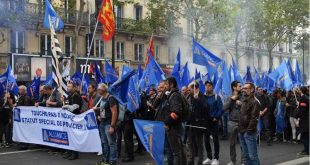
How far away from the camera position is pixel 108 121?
902 cm

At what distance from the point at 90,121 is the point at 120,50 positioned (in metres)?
25.6

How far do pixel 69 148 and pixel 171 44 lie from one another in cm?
3058

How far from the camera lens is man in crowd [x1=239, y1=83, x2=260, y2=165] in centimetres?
815

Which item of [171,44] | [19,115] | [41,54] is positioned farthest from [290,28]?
[19,115]

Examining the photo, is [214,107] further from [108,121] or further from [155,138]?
[108,121]

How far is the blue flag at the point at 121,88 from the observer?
912cm

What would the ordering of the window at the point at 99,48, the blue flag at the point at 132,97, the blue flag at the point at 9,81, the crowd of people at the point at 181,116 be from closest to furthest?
the crowd of people at the point at 181,116 → the blue flag at the point at 132,97 → the blue flag at the point at 9,81 → the window at the point at 99,48

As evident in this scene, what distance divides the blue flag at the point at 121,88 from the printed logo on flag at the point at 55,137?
1735mm

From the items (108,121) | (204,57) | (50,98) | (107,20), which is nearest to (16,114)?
(50,98)

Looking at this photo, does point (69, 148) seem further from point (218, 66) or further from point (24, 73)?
point (24, 73)

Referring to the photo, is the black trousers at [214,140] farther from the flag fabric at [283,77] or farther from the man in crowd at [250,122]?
the flag fabric at [283,77]

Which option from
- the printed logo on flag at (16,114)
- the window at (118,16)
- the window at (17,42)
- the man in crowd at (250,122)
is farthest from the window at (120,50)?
the man in crowd at (250,122)

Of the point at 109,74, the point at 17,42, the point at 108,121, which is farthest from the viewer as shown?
the point at 17,42

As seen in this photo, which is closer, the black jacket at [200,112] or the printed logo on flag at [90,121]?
the black jacket at [200,112]
